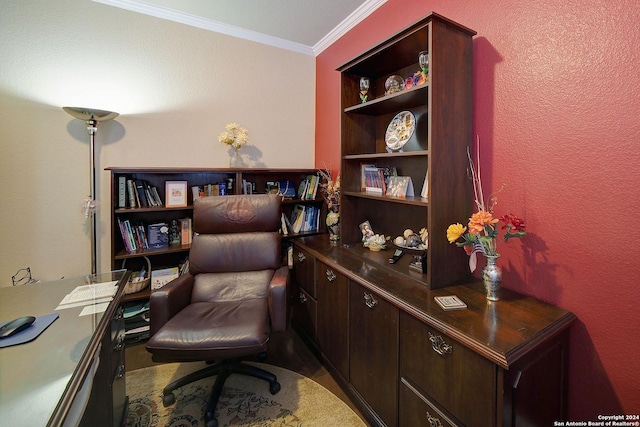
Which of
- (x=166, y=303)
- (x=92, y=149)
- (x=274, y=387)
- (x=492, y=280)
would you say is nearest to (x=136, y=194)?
(x=92, y=149)

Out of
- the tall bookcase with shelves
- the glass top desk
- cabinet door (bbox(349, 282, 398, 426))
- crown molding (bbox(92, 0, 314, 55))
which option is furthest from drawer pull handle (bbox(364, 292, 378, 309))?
crown molding (bbox(92, 0, 314, 55))

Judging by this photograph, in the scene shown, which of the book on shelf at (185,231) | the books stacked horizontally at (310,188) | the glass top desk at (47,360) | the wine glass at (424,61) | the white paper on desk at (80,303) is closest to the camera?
the glass top desk at (47,360)

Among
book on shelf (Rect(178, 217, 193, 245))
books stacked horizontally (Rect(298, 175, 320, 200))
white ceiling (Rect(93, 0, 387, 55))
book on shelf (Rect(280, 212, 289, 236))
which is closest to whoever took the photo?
white ceiling (Rect(93, 0, 387, 55))

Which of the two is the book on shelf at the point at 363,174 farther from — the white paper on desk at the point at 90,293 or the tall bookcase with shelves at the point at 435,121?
the white paper on desk at the point at 90,293

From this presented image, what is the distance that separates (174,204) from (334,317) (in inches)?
61.6

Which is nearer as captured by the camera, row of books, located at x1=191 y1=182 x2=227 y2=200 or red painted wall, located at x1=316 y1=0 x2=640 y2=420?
red painted wall, located at x1=316 y1=0 x2=640 y2=420

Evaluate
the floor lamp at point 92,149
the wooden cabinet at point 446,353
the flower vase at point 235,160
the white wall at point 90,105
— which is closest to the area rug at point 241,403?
the wooden cabinet at point 446,353

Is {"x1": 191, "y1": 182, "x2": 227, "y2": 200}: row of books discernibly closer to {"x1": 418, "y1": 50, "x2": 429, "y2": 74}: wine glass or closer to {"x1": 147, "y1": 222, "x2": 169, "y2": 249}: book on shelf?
{"x1": 147, "y1": 222, "x2": 169, "y2": 249}: book on shelf

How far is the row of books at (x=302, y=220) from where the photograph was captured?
9.04 feet

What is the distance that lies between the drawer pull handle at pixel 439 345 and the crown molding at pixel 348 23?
2264mm

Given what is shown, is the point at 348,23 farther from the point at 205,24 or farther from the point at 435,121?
the point at 435,121

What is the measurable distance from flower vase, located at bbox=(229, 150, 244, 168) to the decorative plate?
4.81 feet

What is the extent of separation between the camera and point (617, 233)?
107 cm

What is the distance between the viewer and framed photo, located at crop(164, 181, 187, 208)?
2297 mm
